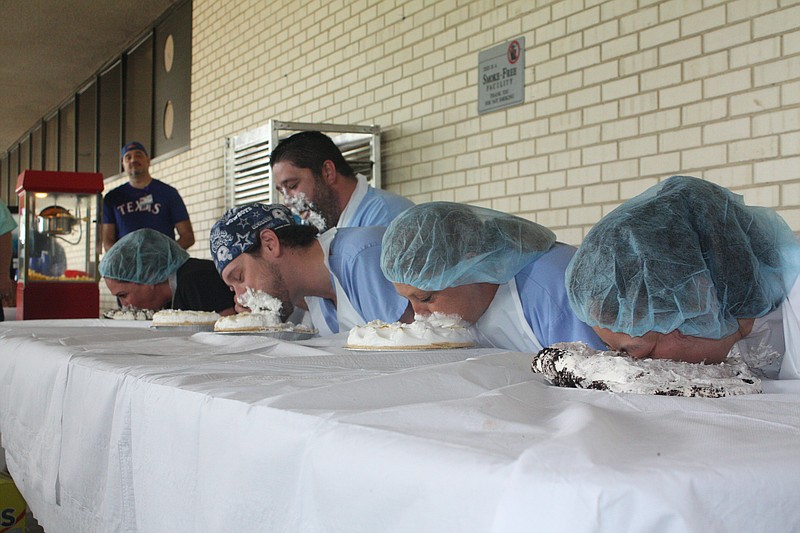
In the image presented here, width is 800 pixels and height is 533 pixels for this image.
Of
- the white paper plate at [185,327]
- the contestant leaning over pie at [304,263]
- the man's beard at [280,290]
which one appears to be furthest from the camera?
the white paper plate at [185,327]

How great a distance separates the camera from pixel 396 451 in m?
0.84

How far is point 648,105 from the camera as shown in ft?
12.7

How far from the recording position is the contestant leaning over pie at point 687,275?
4.63ft

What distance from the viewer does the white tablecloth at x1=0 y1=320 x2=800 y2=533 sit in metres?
0.70

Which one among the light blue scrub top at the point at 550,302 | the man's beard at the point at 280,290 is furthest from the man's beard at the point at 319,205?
the light blue scrub top at the point at 550,302

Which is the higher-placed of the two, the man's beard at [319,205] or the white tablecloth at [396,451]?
the man's beard at [319,205]

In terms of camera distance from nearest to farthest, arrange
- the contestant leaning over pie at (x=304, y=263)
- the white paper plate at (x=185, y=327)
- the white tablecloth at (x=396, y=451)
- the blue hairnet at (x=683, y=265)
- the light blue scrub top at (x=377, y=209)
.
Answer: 1. the white tablecloth at (x=396, y=451)
2. the blue hairnet at (x=683, y=265)
3. the contestant leaning over pie at (x=304, y=263)
4. the white paper plate at (x=185, y=327)
5. the light blue scrub top at (x=377, y=209)

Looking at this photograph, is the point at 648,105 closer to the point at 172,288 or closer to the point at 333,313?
the point at 333,313

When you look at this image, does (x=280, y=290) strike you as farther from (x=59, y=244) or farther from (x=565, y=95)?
(x=59, y=244)

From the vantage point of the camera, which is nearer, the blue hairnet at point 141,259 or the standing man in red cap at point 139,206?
the blue hairnet at point 141,259

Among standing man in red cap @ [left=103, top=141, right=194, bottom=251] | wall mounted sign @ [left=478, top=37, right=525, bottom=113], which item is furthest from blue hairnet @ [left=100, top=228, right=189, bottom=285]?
standing man in red cap @ [left=103, top=141, right=194, bottom=251]

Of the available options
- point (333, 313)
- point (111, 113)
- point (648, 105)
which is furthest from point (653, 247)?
point (111, 113)

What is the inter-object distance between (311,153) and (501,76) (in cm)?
133

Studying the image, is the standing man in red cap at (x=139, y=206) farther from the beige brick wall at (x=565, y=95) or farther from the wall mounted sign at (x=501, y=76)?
the wall mounted sign at (x=501, y=76)
